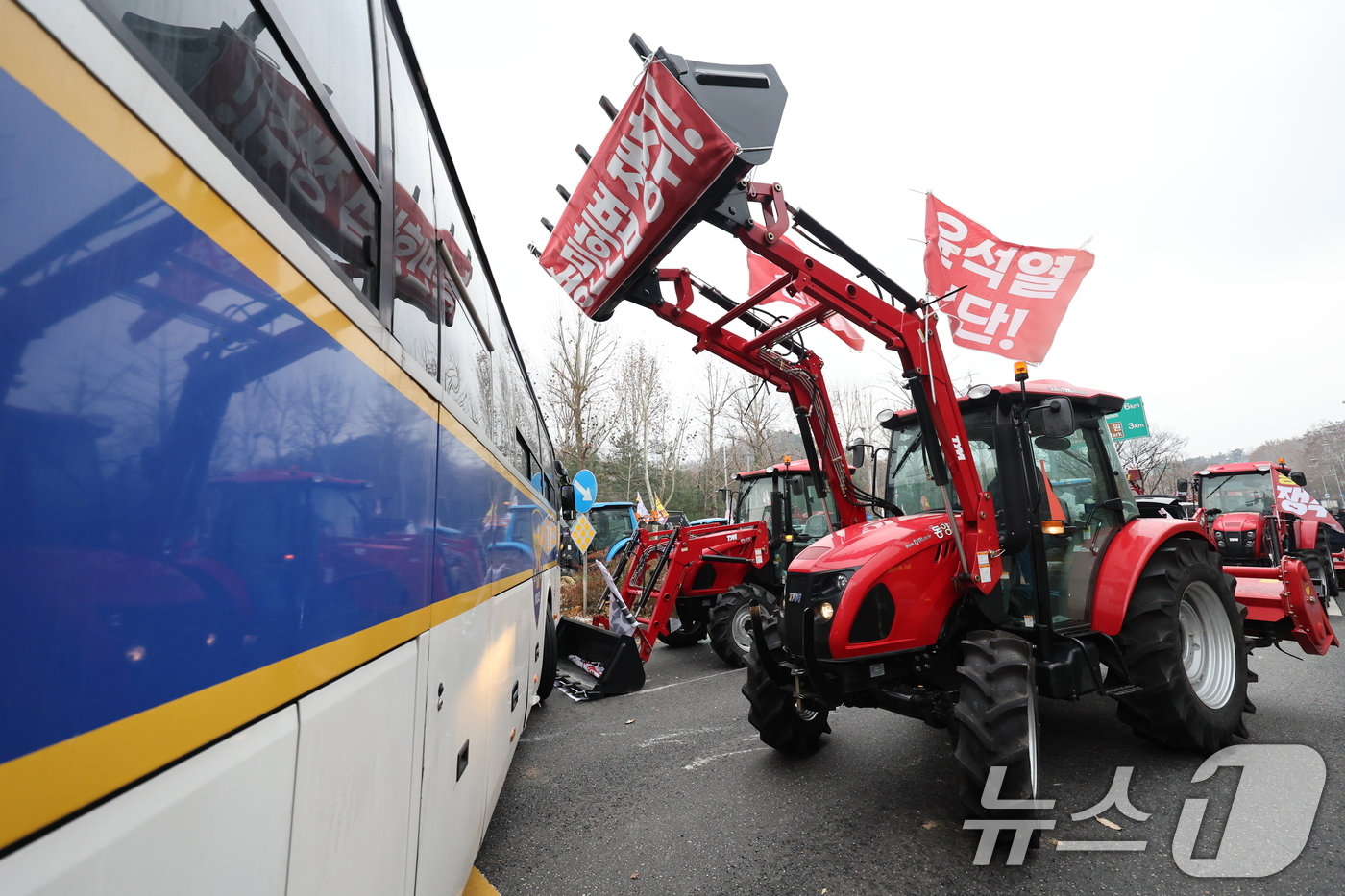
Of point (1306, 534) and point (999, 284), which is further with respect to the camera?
point (1306, 534)

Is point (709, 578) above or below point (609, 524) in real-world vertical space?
below

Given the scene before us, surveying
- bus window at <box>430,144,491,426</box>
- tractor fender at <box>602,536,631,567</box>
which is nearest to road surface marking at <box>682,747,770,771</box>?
bus window at <box>430,144,491,426</box>

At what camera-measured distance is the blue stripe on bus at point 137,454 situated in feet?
1.81

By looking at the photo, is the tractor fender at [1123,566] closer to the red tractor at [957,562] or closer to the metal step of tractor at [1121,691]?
the red tractor at [957,562]

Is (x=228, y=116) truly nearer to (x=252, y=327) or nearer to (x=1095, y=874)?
(x=252, y=327)

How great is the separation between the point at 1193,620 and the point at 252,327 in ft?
18.3

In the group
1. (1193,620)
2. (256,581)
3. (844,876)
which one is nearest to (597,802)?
(844,876)

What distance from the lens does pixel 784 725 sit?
13.9 feet

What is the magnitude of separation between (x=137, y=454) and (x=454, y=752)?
177cm

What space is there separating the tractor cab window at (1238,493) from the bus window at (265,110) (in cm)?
1482

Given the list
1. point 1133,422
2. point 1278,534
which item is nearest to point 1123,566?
point 1278,534

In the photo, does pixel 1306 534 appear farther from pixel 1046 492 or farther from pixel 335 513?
pixel 335 513

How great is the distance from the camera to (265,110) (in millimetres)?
1079

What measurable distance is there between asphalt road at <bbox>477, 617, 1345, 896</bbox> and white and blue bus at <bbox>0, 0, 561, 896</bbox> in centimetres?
176
